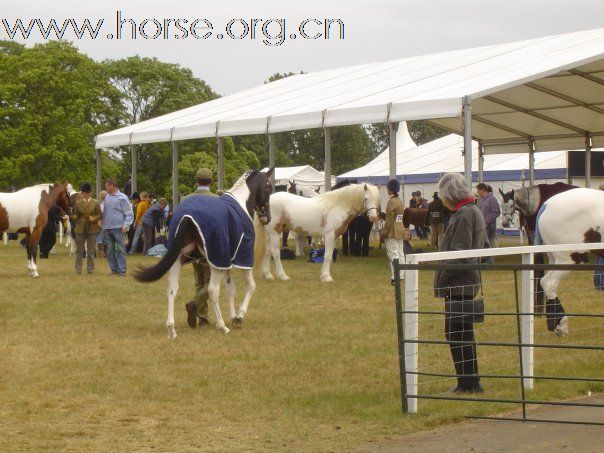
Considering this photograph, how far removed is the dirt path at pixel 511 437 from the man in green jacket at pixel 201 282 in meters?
6.15

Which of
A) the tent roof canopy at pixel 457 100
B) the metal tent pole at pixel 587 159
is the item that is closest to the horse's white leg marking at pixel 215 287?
the tent roof canopy at pixel 457 100

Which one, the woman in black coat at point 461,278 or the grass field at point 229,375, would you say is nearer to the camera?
the grass field at point 229,375

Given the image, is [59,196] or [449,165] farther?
[449,165]

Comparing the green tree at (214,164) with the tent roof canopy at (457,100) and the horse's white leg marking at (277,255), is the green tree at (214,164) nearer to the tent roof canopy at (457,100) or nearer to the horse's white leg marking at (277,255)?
the tent roof canopy at (457,100)

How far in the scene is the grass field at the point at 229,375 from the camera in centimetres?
756

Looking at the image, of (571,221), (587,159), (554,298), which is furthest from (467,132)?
(587,159)

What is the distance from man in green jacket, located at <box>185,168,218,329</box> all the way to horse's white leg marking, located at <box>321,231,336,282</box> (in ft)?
23.8

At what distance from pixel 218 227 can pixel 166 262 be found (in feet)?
2.42

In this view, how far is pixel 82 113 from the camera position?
2410 inches

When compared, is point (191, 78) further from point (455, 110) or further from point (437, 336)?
point (437, 336)

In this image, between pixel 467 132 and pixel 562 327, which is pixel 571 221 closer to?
A: pixel 562 327

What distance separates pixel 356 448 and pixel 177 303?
32.3ft

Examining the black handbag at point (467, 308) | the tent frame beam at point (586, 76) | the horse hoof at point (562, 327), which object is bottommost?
the horse hoof at point (562, 327)

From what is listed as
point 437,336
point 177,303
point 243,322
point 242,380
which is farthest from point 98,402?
point 177,303
